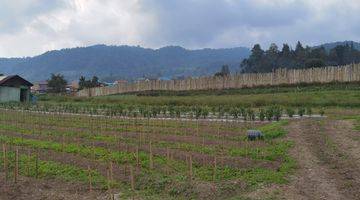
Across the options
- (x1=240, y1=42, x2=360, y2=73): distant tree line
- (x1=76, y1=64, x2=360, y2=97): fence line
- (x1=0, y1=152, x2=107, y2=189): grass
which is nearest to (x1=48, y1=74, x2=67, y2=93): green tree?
(x1=76, y1=64, x2=360, y2=97): fence line

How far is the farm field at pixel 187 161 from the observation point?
11336 millimetres

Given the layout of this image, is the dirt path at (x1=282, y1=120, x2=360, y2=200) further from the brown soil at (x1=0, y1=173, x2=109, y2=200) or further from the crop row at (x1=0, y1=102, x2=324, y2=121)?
the crop row at (x1=0, y1=102, x2=324, y2=121)

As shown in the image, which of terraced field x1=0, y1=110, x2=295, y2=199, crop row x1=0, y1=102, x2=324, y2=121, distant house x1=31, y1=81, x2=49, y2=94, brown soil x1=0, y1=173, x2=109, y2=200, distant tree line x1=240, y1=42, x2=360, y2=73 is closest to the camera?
brown soil x1=0, y1=173, x2=109, y2=200

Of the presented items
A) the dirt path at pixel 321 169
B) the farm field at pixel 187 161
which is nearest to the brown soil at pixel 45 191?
the farm field at pixel 187 161

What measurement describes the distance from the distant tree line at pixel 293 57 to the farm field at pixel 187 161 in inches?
1735

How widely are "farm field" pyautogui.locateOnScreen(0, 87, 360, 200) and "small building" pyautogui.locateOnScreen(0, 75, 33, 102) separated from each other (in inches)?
1063

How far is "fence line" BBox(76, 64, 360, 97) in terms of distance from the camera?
3962 centimetres

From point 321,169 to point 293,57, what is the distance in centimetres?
5929

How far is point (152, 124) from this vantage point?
76.1ft

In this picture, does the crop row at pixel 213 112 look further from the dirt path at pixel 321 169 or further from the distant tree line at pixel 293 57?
the distant tree line at pixel 293 57

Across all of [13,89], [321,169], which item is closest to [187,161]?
[321,169]

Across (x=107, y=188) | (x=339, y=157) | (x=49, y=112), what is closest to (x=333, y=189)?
(x=339, y=157)

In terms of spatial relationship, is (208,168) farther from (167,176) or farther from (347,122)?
(347,122)

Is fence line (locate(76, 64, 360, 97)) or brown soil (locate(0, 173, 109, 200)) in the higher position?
fence line (locate(76, 64, 360, 97))
